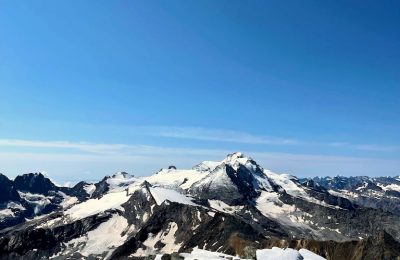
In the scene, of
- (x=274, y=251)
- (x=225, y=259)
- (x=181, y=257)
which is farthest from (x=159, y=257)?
(x=274, y=251)

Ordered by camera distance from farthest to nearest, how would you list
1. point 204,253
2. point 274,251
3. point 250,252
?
point 204,253 → point 250,252 → point 274,251

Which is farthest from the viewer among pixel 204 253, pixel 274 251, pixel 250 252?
pixel 204 253

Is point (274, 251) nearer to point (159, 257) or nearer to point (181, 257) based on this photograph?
point (181, 257)

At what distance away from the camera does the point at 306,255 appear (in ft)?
467

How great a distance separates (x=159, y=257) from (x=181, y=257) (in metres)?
15.6

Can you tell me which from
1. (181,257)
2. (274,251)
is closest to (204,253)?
(181,257)

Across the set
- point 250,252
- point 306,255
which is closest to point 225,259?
point 250,252

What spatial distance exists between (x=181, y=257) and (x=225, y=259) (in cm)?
1476

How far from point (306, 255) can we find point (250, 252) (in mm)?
16107

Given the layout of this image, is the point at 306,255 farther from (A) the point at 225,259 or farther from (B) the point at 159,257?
(B) the point at 159,257

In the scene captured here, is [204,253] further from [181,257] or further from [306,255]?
[306,255]

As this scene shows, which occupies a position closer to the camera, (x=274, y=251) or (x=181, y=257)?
(x=274, y=251)

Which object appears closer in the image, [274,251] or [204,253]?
[274,251]

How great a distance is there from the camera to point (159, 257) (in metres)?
165
